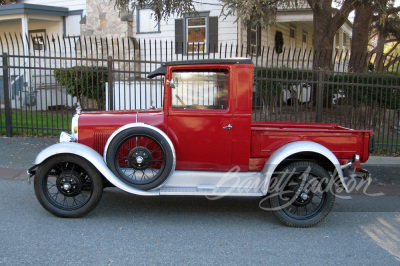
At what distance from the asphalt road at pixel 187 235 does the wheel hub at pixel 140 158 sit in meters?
0.76

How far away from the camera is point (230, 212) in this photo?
5.32 metres

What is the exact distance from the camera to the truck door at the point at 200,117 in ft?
15.8

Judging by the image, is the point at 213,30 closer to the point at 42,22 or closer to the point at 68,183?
the point at 42,22

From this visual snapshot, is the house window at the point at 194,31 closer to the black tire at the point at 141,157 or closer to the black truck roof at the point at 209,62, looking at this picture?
the black truck roof at the point at 209,62

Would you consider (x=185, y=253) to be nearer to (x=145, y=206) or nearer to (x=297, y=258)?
(x=297, y=258)

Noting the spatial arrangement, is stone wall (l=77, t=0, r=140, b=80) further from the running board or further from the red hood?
the running board

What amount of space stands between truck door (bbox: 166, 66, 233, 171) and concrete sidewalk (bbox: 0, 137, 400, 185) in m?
3.59

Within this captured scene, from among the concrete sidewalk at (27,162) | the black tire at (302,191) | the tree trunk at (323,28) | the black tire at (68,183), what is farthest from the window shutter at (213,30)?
the black tire at (68,183)

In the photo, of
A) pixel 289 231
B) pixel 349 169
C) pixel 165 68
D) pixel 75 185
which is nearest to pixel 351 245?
pixel 289 231

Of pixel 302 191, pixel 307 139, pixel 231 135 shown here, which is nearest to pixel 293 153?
pixel 307 139

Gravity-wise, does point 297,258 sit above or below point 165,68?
below

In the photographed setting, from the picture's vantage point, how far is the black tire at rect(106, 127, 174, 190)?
4.59 meters

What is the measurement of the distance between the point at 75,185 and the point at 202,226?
5.58ft

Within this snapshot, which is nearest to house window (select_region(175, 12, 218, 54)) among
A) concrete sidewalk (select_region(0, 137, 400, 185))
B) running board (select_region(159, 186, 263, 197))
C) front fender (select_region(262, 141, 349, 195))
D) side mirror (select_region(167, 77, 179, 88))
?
concrete sidewalk (select_region(0, 137, 400, 185))
